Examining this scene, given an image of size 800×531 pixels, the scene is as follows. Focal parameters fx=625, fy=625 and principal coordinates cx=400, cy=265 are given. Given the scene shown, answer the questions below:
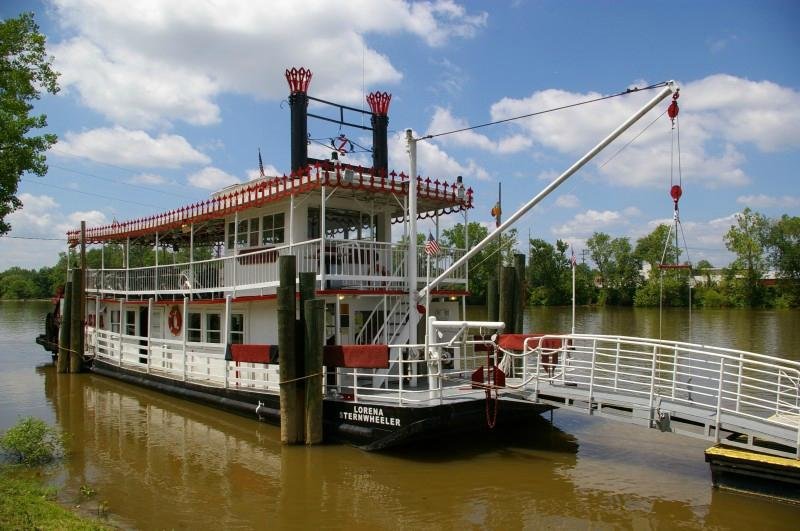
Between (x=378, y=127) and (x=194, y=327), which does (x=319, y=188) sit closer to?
(x=378, y=127)

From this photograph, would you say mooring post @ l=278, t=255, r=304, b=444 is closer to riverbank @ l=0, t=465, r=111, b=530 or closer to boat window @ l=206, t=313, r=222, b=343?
riverbank @ l=0, t=465, r=111, b=530

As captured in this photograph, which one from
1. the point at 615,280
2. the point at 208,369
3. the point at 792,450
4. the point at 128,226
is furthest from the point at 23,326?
the point at 615,280

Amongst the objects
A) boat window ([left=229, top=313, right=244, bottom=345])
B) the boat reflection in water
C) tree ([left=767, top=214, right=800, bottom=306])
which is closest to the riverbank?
the boat reflection in water

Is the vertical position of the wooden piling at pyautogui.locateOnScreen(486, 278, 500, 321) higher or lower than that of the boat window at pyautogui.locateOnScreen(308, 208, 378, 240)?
lower

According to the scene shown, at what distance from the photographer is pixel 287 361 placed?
11422 millimetres

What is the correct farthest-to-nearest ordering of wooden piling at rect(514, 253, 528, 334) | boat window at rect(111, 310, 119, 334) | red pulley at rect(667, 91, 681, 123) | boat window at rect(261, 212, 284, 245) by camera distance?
1. boat window at rect(111, 310, 119, 334)
2. boat window at rect(261, 212, 284, 245)
3. wooden piling at rect(514, 253, 528, 334)
4. red pulley at rect(667, 91, 681, 123)

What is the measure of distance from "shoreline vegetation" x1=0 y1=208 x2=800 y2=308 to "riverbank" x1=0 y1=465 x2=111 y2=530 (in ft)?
167

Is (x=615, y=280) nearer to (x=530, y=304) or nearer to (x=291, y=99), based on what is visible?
(x=530, y=304)

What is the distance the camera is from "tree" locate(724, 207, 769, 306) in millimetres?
66625

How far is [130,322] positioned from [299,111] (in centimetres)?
1162

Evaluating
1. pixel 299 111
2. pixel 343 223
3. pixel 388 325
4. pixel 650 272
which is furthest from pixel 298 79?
pixel 650 272

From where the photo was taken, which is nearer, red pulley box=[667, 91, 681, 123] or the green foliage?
red pulley box=[667, 91, 681, 123]

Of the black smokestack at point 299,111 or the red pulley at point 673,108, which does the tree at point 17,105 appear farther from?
the red pulley at point 673,108

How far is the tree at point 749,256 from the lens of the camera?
6662 centimetres
